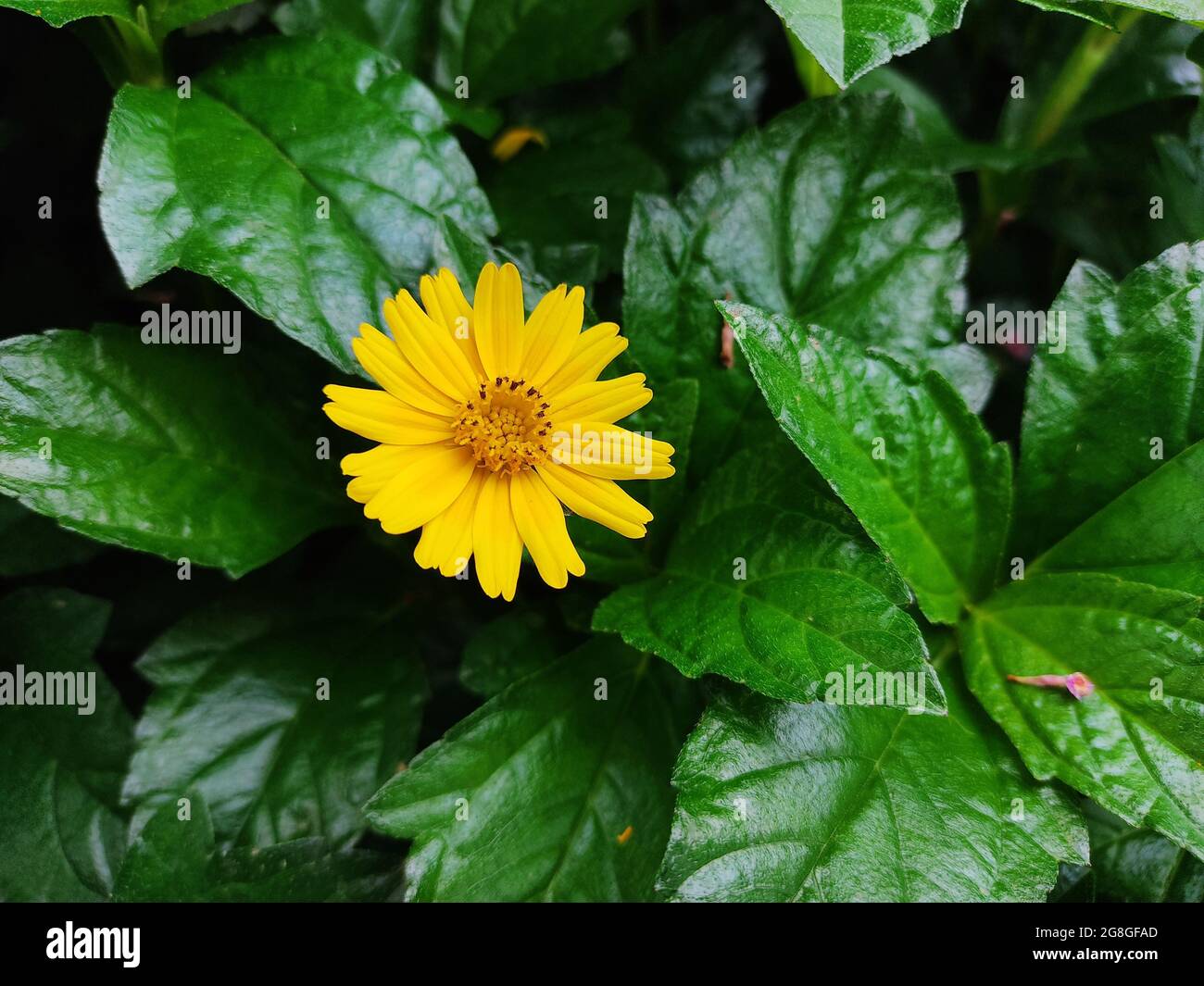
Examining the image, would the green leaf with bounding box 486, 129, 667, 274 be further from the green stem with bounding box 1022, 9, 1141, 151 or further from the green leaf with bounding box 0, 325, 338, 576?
the green stem with bounding box 1022, 9, 1141, 151

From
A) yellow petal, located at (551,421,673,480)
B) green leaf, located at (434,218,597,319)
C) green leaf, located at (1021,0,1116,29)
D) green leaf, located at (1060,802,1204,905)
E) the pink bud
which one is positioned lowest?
green leaf, located at (1060,802,1204,905)

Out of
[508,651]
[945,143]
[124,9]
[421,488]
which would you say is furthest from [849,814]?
[124,9]

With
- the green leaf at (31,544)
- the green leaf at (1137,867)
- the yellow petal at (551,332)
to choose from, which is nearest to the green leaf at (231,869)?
the green leaf at (31,544)

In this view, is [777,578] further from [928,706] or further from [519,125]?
[519,125]

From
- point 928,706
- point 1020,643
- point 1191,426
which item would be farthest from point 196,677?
point 1191,426

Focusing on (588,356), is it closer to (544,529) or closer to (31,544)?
(544,529)

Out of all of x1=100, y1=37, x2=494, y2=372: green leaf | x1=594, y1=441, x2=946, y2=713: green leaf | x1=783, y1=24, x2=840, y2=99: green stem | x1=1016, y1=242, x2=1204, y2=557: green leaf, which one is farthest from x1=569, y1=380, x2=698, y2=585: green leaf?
x1=783, y1=24, x2=840, y2=99: green stem

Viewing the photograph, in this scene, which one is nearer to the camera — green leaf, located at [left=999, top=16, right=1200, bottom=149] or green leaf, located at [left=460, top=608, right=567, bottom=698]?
green leaf, located at [left=460, top=608, right=567, bottom=698]
